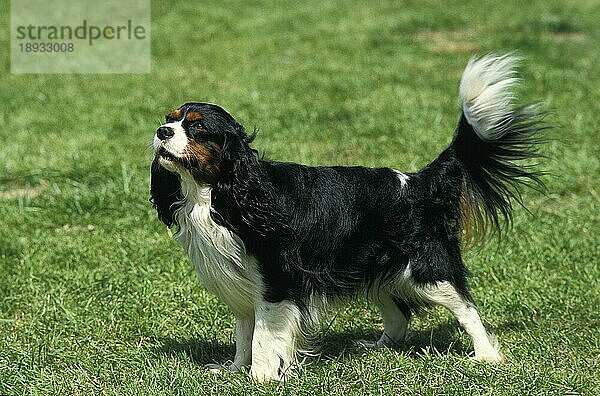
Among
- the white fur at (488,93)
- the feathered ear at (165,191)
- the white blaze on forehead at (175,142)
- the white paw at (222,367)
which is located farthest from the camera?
the white fur at (488,93)

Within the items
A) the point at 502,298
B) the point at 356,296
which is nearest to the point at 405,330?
the point at 356,296

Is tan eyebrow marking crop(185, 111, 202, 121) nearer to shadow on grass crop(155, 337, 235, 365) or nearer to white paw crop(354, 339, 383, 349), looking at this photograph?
shadow on grass crop(155, 337, 235, 365)

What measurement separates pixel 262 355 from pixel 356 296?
66cm

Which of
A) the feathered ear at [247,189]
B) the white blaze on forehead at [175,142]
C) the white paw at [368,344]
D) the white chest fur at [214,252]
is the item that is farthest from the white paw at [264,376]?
the white blaze on forehead at [175,142]

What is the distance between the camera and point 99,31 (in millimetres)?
16188

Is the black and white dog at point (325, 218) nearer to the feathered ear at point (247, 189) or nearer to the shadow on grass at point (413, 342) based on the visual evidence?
the feathered ear at point (247, 189)

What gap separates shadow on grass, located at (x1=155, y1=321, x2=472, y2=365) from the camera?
18.2 feet

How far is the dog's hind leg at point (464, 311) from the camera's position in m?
5.37

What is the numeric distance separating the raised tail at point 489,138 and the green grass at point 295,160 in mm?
814

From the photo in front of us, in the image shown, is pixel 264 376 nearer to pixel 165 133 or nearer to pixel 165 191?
pixel 165 191

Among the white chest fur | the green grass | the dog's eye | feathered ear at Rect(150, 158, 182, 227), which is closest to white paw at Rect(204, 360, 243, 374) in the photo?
the green grass

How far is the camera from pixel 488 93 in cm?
554

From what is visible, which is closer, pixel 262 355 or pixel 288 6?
pixel 262 355

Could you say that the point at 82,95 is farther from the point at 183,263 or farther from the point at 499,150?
the point at 499,150
